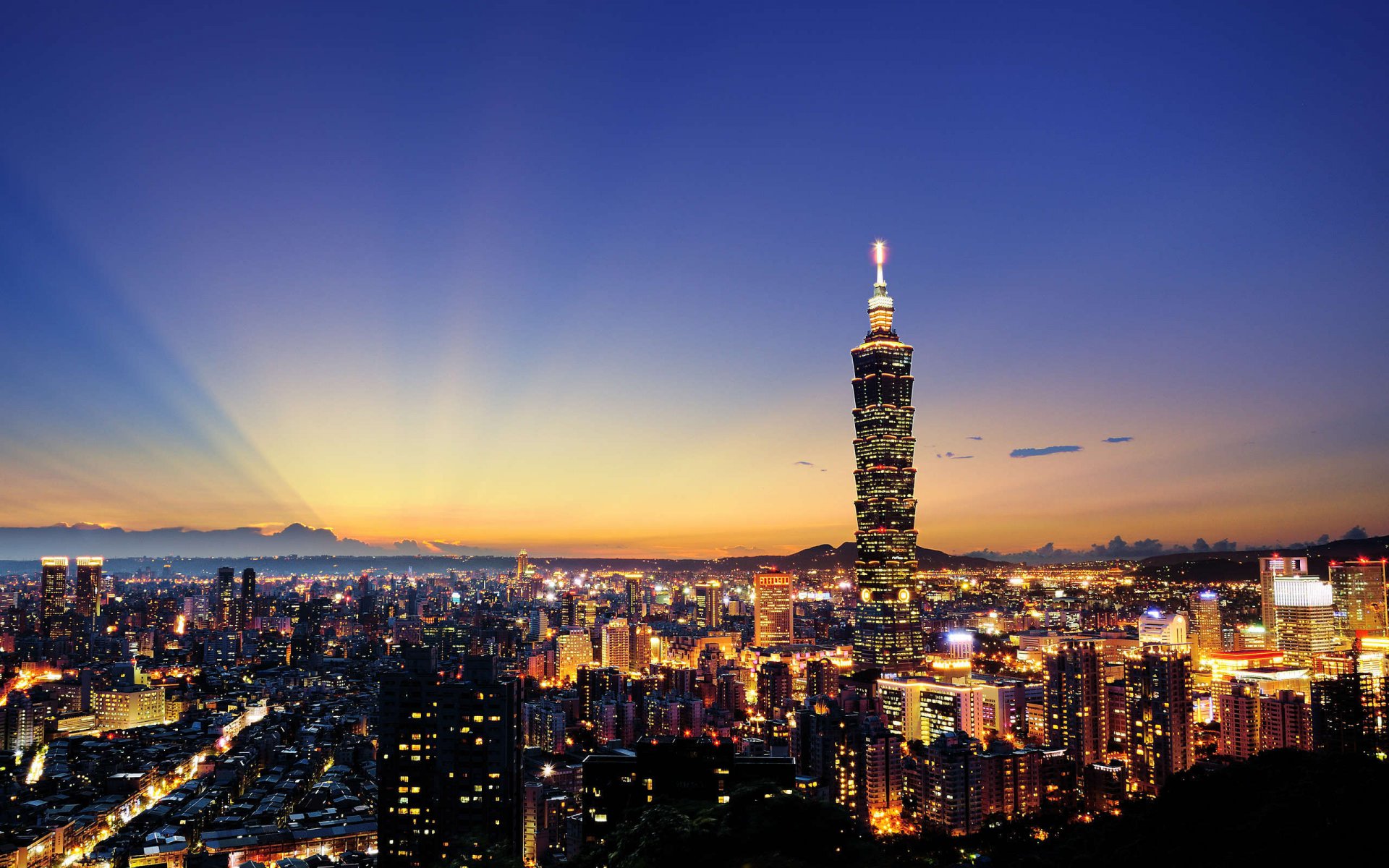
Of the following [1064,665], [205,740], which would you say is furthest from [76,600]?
[1064,665]

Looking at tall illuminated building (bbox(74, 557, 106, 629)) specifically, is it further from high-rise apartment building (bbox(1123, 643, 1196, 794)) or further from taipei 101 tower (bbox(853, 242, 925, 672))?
high-rise apartment building (bbox(1123, 643, 1196, 794))

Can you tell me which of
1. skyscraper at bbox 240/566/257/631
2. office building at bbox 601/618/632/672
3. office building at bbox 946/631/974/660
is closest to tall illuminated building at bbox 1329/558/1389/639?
office building at bbox 946/631/974/660

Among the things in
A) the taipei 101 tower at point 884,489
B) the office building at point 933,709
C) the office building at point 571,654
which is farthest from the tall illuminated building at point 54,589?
the office building at point 933,709

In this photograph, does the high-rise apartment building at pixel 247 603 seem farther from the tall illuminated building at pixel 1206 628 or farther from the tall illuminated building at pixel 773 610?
the tall illuminated building at pixel 1206 628

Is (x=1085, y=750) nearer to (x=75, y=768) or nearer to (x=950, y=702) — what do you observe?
(x=950, y=702)

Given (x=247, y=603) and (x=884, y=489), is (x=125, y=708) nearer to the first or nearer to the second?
(x=247, y=603)

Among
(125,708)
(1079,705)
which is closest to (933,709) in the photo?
Answer: (1079,705)

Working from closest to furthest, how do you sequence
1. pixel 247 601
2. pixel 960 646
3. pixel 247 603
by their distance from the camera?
pixel 960 646 → pixel 247 603 → pixel 247 601

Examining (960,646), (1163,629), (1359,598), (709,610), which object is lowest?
(709,610)
